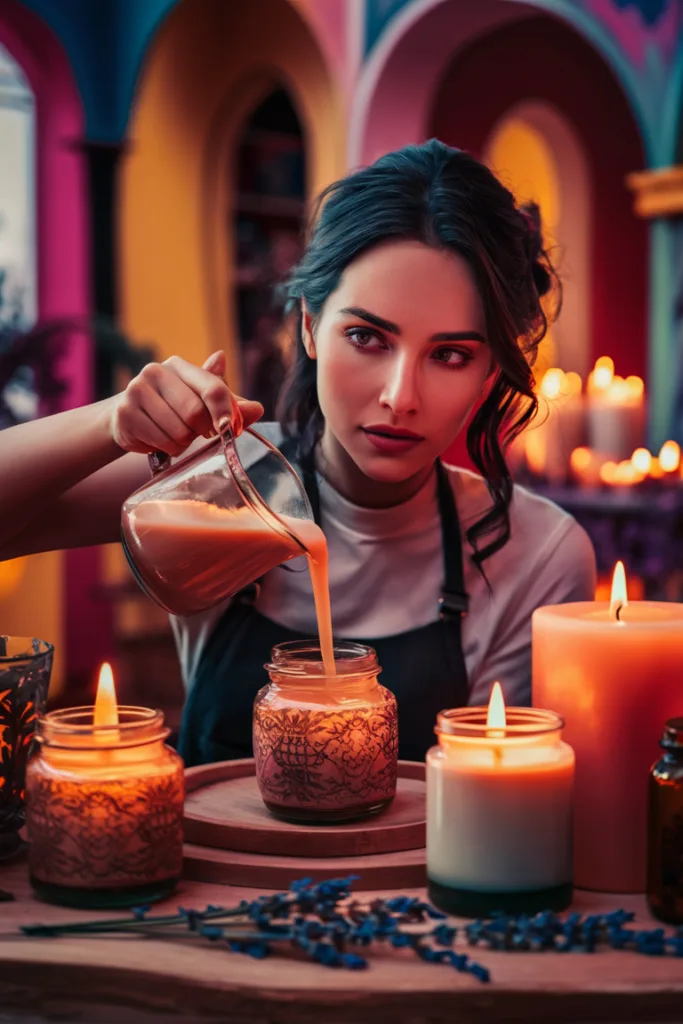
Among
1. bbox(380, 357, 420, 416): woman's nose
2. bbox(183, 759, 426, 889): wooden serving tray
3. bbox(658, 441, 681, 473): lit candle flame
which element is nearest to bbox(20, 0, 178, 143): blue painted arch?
bbox(658, 441, 681, 473): lit candle flame

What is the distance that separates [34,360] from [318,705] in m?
3.41

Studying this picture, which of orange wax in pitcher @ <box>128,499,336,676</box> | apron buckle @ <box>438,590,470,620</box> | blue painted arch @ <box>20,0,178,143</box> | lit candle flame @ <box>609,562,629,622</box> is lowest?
apron buckle @ <box>438,590,470,620</box>

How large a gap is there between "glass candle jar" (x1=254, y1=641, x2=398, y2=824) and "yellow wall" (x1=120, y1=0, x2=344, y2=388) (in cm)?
490

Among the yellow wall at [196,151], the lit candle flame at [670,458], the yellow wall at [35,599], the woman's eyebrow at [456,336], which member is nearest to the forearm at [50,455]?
the woman's eyebrow at [456,336]

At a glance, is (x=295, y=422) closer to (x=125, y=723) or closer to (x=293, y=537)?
(x=293, y=537)

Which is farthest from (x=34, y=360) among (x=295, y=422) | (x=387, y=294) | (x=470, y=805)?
(x=470, y=805)

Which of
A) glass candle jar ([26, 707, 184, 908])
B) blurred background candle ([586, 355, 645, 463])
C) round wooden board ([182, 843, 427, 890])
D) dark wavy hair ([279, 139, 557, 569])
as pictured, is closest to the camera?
glass candle jar ([26, 707, 184, 908])

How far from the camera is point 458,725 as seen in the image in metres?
0.97

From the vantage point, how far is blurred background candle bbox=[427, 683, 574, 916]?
943 mm

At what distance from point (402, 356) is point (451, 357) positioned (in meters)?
0.07

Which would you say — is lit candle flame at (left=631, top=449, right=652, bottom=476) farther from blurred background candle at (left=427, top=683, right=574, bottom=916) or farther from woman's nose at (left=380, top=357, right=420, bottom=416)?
blurred background candle at (left=427, top=683, right=574, bottom=916)

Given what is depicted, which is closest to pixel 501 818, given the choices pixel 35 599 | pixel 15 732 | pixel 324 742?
pixel 324 742

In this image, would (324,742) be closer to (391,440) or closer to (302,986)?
(302,986)

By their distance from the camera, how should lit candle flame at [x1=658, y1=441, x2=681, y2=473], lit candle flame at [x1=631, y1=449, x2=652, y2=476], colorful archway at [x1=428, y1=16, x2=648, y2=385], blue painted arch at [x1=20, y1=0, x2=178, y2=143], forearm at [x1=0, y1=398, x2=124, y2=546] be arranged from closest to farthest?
forearm at [x1=0, y1=398, x2=124, y2=546] < lit candle flame at [x1=658, y1=441, x2=681, y2=473] < lit candle flame at [x1=631, y1=449, x2=652, y2=476] < blue painted arch at [x1=20, y1=0, x2=178, y2=143] < colorful archway at [x1=428, y1=16, x2=648, y2=385]
